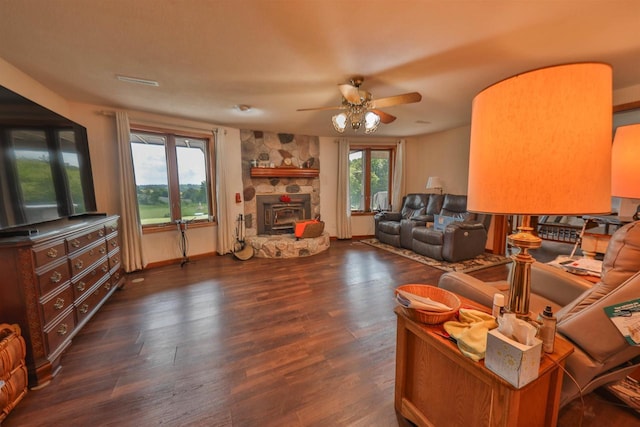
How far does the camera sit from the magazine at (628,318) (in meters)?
0.84

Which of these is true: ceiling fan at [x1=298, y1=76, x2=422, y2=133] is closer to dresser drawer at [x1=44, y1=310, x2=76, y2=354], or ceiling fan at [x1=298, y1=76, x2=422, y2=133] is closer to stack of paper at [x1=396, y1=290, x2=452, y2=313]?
stack of paper at [x1=396, y1=290, x2=452, y2=313]

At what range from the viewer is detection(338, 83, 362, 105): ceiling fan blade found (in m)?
2.27

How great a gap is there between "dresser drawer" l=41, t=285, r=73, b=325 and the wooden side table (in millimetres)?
2264

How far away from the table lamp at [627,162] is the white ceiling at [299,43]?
0.77 m

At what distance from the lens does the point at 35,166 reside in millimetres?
1950

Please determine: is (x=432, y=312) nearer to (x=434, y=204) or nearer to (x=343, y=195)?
(x=434, y=204)

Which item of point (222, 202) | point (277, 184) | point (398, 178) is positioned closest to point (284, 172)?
point (277, 184)

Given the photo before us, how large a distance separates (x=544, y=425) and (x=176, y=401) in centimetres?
184

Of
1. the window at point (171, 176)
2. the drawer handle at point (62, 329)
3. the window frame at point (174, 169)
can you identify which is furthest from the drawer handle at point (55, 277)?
the window at point (171, 176)

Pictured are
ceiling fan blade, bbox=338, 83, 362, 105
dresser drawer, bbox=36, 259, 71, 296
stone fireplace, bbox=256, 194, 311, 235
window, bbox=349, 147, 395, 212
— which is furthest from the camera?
window, bbox=349, 147, 395, 212

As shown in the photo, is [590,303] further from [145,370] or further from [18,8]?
[18,8]

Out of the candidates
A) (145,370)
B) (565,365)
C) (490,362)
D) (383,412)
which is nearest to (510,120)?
(490,362)

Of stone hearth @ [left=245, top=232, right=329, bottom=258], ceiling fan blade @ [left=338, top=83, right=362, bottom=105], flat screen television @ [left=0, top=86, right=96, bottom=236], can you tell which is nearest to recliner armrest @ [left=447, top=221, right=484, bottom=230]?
stone hearth @ [left=245, top=232, right=329, bottom=258]

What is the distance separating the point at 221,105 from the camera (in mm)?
3232
